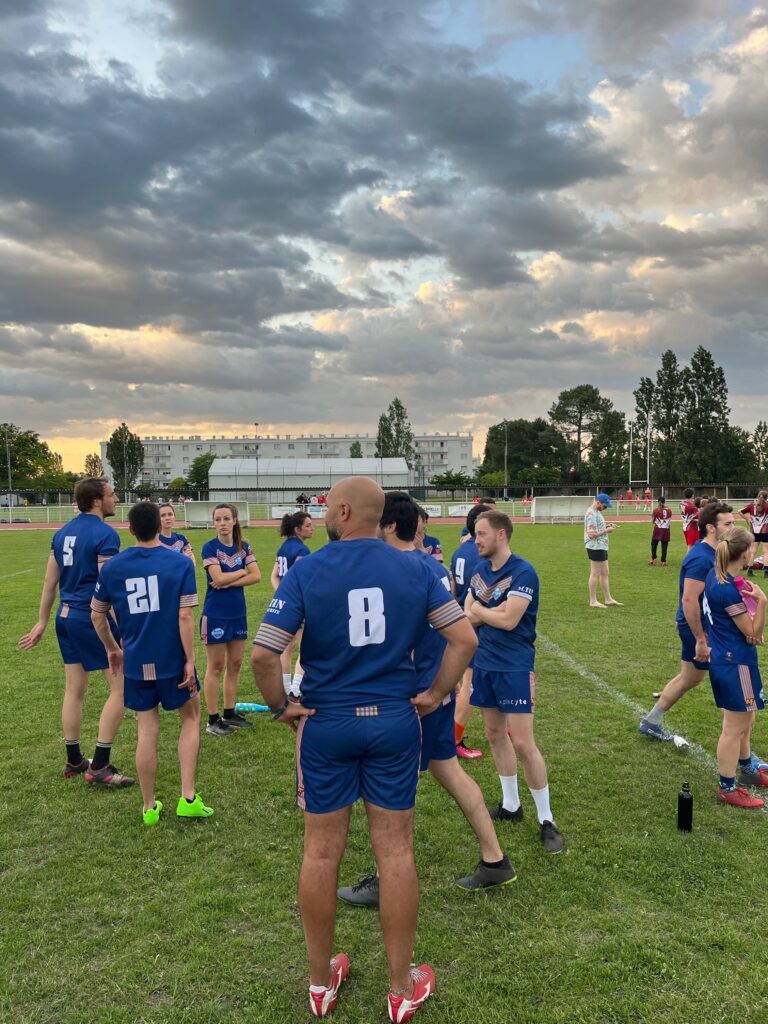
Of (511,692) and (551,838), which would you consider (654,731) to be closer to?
(551,838)

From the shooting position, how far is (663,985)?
2928 mm

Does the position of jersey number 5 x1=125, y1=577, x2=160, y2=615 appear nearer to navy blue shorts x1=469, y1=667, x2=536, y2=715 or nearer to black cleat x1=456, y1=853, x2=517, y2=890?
navy blue shorts x1=469, y1=667, x2=536, y2=715

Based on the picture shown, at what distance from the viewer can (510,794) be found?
4.50m

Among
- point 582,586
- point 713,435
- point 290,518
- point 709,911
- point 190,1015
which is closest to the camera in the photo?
point 190,1015

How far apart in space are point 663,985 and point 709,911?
69 centimetres

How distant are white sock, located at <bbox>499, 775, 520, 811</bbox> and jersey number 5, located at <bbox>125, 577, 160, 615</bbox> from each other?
2712mm

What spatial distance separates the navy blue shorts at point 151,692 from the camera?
4348 millimetres

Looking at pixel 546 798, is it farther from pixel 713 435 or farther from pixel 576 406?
pixel 576 406

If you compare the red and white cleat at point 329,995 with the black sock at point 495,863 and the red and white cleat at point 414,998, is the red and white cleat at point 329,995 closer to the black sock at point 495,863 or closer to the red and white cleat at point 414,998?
the red and white cleat at point 414,998

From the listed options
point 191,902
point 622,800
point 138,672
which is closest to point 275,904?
point 191,902

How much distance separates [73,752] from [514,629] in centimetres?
382

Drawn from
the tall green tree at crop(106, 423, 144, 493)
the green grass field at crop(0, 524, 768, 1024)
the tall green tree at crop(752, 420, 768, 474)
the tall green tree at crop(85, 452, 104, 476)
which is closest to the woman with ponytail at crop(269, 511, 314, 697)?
the green grass field at crop(0, 524, 768, 1024)

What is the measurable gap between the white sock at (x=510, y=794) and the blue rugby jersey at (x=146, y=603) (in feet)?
7.90

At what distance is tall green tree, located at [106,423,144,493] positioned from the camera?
376 feet
